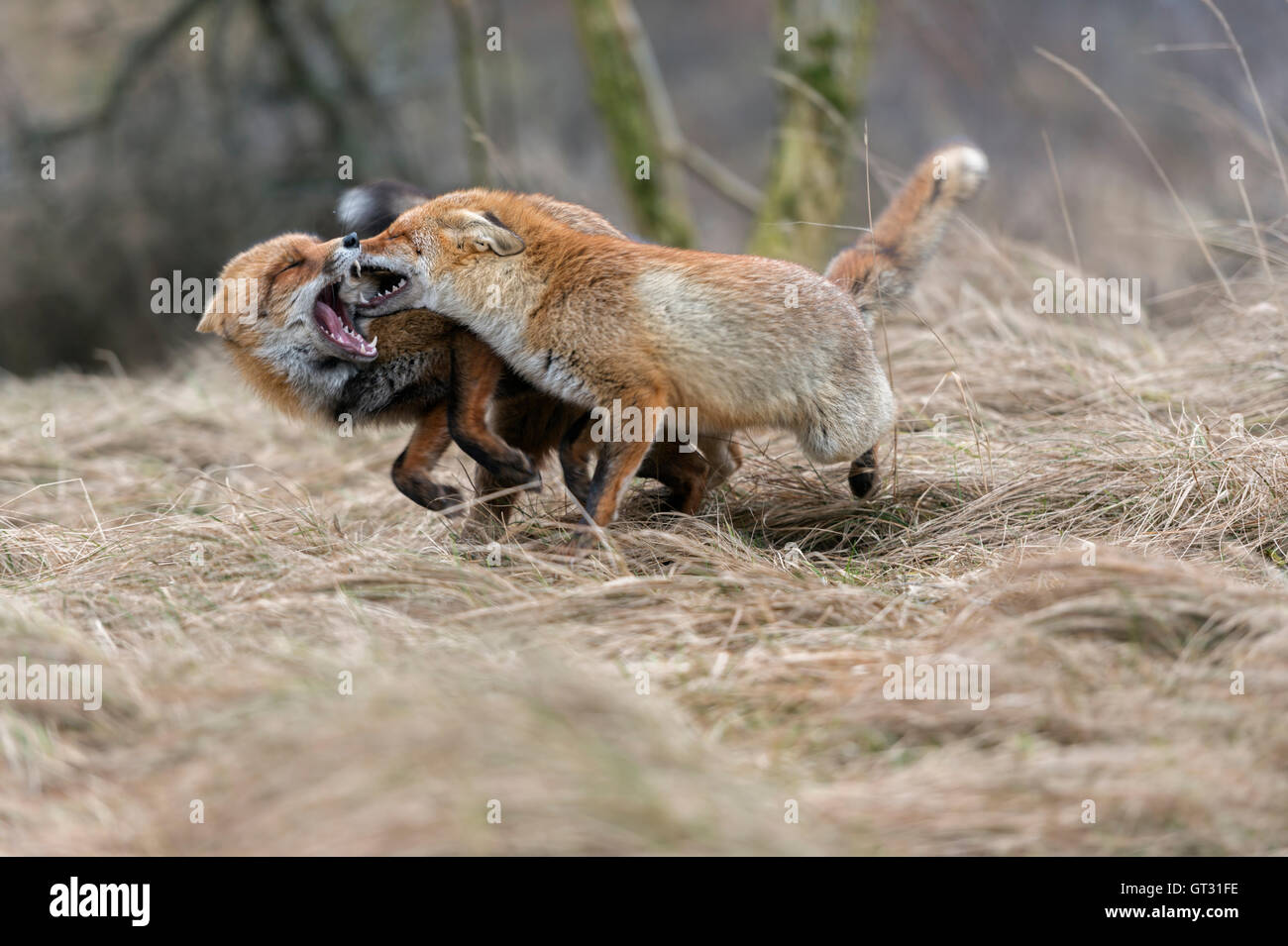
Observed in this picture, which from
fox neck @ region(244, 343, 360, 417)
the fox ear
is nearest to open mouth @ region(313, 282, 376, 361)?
Result: fox neck @ region(244, 343, 360, 417)

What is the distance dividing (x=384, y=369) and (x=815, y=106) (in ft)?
17.7

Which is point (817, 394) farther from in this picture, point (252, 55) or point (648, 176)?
point (252, 55)

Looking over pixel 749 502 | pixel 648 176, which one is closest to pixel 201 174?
pixel 648 176

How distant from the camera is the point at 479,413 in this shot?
4477 mm

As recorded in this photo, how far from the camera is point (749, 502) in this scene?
17.0 ft

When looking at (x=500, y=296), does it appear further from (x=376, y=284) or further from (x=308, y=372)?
(x=308, y=372)

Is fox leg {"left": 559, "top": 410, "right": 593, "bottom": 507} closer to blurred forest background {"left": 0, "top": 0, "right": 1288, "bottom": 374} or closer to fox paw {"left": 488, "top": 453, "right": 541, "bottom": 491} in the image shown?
fox paw {"left": 488, "top": 453, "right": 541, "bottom": 491}

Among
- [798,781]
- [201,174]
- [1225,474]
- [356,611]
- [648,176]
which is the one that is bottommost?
[798,781]

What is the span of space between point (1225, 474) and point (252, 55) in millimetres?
9645

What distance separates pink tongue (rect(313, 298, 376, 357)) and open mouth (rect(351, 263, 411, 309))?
0.14 meters

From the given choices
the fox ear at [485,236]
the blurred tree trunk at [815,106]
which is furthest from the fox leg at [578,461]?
the blurred tree trunk at [815,106]

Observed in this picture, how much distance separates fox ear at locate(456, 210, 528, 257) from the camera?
14.1 feet

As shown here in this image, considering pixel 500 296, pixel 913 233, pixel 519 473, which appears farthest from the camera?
pixel 913 233

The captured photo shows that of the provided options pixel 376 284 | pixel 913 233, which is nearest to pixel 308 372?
pixel 376 284
